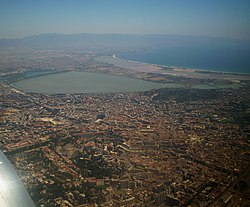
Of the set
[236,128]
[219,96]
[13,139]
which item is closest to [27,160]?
[13,139]

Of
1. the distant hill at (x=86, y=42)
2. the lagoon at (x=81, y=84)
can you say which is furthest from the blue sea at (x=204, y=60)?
the distant hill at (x=86, y=42)

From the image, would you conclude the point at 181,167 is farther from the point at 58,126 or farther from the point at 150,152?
the point at 58,126

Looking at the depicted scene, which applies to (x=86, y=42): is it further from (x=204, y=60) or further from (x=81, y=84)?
(x=81, y=84)

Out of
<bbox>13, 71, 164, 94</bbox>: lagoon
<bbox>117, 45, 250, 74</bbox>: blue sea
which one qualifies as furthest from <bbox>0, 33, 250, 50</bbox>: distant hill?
<bbox>13, 71, 164, 94</bbox>: lagoon

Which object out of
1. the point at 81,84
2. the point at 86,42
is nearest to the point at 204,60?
the point at 81,84

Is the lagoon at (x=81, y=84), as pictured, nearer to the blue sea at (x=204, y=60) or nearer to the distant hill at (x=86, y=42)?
the blue sea at (x=204, y=60)

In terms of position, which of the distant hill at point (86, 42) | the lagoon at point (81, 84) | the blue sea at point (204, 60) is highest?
the distant hill at point (86, 42)

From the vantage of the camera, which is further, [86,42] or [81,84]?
[86,42]

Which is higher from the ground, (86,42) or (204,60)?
(86,42)

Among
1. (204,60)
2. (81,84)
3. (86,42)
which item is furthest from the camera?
(86,42)
